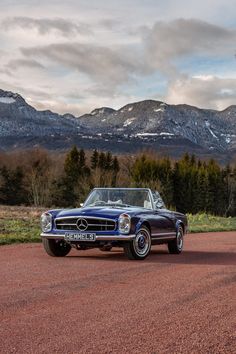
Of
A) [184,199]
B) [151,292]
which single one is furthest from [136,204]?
[184,199]

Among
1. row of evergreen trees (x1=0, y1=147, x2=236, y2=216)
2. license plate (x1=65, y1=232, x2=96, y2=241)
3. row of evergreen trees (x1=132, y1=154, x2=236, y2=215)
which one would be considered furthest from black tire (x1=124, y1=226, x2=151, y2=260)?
row of evergreen trees (x1=132, y1=154, x2=236, y2=215)

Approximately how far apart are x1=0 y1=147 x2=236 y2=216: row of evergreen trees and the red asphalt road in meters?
69.6

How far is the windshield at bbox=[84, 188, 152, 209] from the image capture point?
1383cm

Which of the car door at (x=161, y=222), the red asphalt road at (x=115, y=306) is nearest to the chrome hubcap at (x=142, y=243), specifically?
the red asphalt road at (x=115, y=306)

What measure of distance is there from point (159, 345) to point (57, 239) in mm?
7329

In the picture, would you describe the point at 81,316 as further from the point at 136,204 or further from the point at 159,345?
the point at 136,204

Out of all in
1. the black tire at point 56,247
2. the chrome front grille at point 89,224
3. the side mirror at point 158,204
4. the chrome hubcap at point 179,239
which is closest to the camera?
the chrome front grille at point 89,224

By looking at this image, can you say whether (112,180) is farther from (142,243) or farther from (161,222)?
(142,243)

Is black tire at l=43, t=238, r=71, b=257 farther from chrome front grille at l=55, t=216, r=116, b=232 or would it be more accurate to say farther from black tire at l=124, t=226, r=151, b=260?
black tire at l=124, t=226, r=151, b=260

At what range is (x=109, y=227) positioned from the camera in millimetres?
12141

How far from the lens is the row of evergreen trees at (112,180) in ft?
282

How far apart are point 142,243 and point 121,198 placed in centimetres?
167

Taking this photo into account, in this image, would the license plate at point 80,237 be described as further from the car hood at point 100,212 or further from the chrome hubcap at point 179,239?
the chrome hubcap at point 179,239

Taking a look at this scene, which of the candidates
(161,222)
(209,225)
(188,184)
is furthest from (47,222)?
(188,184)
